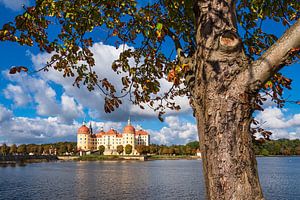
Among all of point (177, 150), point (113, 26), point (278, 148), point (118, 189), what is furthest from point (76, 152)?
point (113, 26)

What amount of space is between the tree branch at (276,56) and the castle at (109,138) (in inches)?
5863

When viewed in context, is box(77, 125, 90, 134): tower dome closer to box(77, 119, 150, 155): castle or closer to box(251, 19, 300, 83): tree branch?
box(77, 119, 150, 155): castle

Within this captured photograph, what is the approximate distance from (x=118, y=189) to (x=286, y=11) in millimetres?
31045

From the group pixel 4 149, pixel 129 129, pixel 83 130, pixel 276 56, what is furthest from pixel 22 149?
pixel 276 56

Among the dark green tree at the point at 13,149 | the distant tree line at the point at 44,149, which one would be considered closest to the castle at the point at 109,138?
the distant tree line at the point at 44,149

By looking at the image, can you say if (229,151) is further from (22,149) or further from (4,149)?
(22,149)

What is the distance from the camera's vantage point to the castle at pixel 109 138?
15600 centimetres

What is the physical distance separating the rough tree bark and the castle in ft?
488

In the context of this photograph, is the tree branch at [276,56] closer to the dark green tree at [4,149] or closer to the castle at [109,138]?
the dark green tree at [4,149]

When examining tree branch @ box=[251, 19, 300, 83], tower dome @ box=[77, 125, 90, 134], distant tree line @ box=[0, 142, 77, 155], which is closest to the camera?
tree branch @ box=[251, 19, 300, 83]

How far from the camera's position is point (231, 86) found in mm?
2574

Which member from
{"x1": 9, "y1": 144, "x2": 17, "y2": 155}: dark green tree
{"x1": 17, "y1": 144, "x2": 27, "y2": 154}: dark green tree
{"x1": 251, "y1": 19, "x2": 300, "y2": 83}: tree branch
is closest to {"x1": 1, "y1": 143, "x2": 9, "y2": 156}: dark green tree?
{"x1": 9, "y1": 144, "x2": 17, "y2": 155}: dark green tree

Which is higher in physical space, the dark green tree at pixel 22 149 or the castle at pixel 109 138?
the castle at pixel 109 138

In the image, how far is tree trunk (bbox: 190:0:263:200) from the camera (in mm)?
2453
